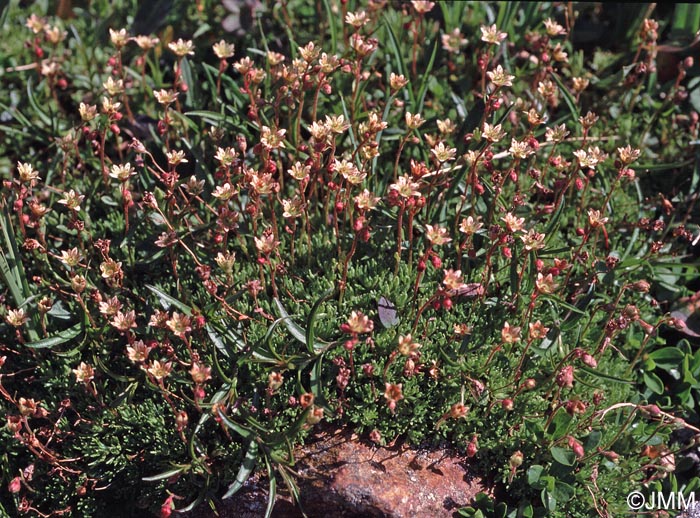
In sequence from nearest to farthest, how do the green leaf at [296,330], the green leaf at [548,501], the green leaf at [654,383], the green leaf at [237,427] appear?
the green leaf at [237,427] < the green leaf at [548,501] < the green leaf at [296,330] < the green leaf at [654,383]

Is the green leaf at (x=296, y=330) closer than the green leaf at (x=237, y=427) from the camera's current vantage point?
No

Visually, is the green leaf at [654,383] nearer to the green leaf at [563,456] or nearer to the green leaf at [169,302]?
the green leaf at [563,456]

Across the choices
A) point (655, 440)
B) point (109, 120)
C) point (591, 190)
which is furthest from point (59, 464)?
point (591, 190)

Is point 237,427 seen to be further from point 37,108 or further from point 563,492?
point 37,108

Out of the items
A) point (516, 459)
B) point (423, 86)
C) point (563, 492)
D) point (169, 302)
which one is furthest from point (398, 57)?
point (563, 492)

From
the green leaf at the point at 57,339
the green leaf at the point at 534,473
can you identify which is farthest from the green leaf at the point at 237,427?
the green leaf at the point at 534,473

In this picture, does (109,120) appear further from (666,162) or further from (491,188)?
(666,162)
